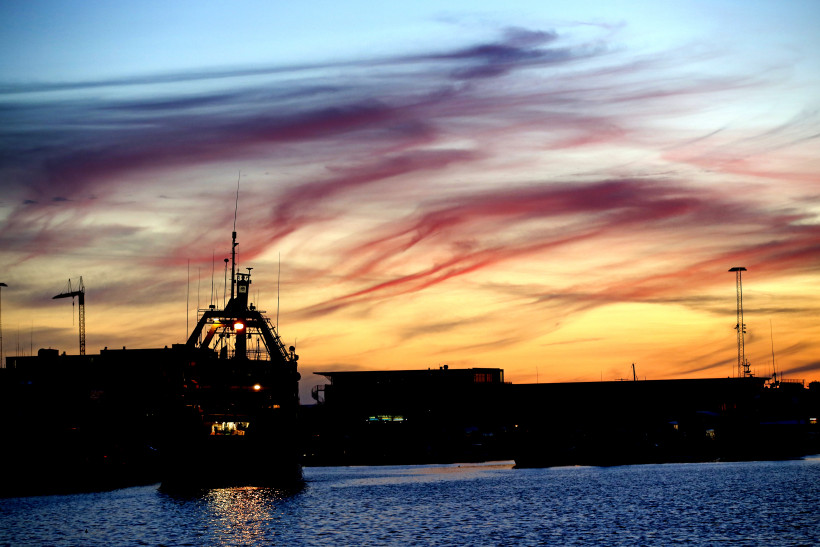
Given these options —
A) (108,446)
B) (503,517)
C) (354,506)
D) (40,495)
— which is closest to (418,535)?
(503,517)

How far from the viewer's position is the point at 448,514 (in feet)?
306

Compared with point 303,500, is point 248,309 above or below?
above

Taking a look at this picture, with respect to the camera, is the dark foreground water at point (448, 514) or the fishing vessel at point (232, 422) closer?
the dark foreground water at point (448, 514)

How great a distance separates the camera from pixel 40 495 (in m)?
119

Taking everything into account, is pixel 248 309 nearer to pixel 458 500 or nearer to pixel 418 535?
pixel 458 500

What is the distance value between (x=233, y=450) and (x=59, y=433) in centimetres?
6013

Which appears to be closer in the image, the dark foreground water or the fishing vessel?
the dark foreground water

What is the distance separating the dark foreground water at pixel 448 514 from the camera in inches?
2938

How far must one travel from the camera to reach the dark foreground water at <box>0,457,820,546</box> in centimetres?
7462

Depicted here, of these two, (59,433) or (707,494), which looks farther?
(59,433)

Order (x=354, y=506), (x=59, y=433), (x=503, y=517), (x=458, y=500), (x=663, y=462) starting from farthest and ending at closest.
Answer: (x=663, y=462), (x=59, y=433), (x=458, y=500), (x=354, y=506), (x=503, y=517)

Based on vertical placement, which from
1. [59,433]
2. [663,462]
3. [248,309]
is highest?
[248,309]

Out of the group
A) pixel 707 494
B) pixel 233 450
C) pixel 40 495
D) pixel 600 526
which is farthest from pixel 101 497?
pixel 707 494

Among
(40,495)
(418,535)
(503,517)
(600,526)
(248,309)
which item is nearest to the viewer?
(418,535)
